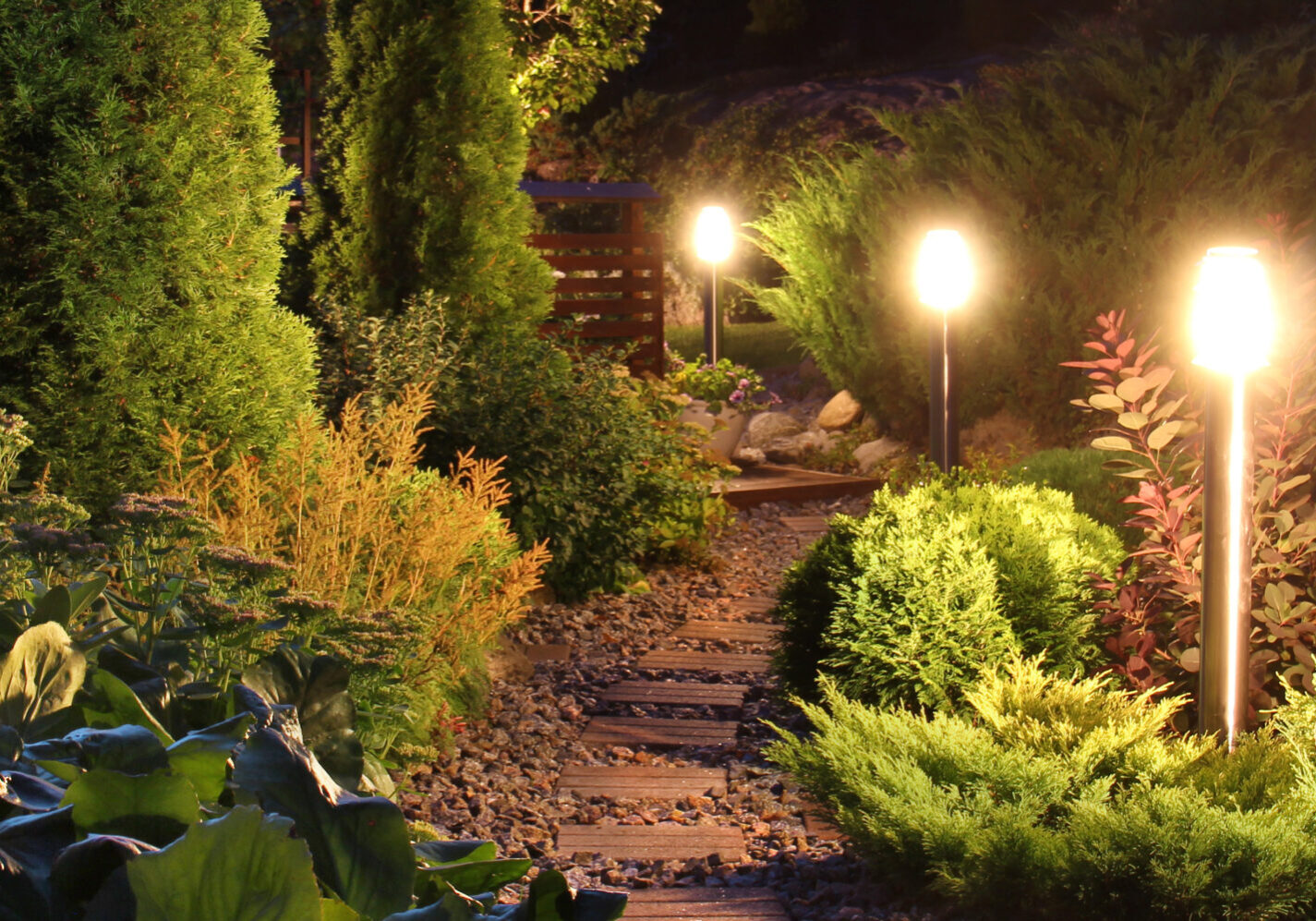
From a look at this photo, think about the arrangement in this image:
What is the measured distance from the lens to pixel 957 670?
4008 mm

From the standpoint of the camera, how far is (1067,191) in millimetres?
9180

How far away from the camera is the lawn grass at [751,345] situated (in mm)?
14180

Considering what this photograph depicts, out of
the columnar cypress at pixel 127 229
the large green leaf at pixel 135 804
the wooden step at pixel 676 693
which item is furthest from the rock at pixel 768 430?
the large green leaf at pixel 135 804

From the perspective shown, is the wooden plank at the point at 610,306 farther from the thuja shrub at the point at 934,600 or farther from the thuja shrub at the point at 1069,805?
the thuja shrub at the point at 1069,805

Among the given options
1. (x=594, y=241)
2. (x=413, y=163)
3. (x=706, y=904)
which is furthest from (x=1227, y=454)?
(x=594, y=241)

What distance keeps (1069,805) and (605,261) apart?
29.6 feet

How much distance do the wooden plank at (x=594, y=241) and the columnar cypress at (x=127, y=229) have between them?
19.3ft

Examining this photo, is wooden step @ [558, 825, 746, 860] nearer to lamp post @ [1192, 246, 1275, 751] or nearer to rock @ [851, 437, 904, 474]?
lamp post @ [1192, 246, 1275, 751]

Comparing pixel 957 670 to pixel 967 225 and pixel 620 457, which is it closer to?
pixel 620 457

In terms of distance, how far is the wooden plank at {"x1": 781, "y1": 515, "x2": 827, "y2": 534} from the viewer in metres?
8.21

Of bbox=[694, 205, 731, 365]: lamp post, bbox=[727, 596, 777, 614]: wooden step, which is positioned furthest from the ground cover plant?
bbox=[694, 205, 731, 365]: lamp post

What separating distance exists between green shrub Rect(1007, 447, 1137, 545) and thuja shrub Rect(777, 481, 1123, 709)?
1.70 m

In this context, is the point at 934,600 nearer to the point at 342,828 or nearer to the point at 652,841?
the point at 652,841

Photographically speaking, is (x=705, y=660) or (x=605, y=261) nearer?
(x=705, y=660)
